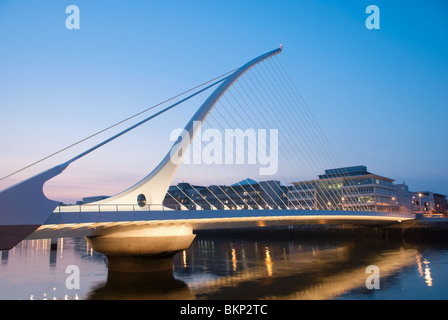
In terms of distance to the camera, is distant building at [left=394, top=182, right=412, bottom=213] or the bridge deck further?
distant building at [left=394, top=182, right=412, bottom=213]

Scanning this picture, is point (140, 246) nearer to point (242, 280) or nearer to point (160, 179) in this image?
point (160, 179)

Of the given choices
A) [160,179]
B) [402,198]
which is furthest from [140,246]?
[402,198]

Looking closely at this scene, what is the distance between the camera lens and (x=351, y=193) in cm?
6925

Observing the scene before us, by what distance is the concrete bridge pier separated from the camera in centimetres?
2092

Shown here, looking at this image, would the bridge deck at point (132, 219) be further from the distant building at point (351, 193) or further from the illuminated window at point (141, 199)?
the distant building at point (351, 193)

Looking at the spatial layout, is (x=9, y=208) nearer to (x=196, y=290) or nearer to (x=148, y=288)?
(x=148, y=288)

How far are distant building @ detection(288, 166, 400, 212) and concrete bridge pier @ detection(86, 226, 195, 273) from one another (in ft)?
159

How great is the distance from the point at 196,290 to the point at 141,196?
5.63 m

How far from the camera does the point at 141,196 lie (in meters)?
19.8

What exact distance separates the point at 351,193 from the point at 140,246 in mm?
55929

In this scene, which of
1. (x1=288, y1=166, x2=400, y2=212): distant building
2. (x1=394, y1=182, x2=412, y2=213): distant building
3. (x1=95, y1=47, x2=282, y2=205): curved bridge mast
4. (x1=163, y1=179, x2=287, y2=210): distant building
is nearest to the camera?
(x1=95, y1=47, x2=282, y2=205): curved bridge mast

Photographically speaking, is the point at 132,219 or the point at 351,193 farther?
the point at 351,193

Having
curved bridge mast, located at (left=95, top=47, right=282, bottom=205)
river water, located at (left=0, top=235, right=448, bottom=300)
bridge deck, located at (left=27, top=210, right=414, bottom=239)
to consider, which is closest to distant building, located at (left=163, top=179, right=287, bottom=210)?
river water, located at (left=0, top=235, right=448, bottom=300)

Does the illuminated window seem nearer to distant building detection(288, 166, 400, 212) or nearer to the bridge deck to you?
the bridge deck
